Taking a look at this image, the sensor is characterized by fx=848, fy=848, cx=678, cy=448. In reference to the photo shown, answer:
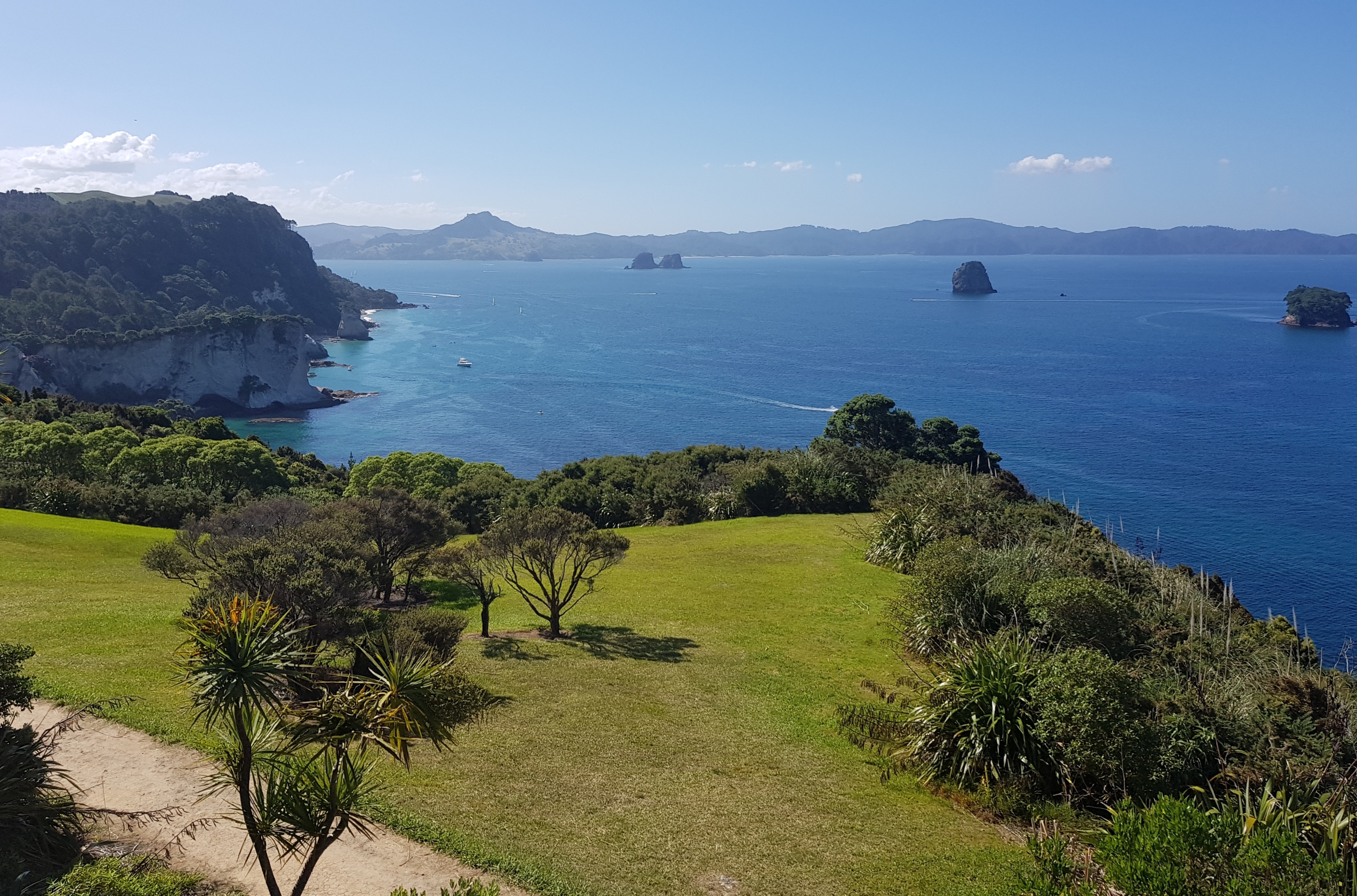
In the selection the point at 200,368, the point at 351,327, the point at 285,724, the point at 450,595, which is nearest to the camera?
the point at 285,724

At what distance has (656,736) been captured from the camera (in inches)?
630

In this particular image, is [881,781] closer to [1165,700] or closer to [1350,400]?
[1165,700]

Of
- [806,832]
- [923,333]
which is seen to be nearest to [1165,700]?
[806,832]

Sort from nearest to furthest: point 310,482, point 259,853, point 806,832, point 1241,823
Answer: point 259,853
point 1241,823
point 806,832
point 310,482

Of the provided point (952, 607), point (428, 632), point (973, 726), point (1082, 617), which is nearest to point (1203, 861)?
point (973, 726)

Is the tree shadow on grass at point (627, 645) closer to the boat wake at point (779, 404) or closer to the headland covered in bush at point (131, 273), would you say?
the boat wake at point (779, 404)

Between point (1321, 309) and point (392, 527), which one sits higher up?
point (1321, 309)

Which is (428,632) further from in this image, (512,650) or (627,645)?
(627,645)

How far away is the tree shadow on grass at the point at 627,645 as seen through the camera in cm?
2116

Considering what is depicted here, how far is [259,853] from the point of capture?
309 inches

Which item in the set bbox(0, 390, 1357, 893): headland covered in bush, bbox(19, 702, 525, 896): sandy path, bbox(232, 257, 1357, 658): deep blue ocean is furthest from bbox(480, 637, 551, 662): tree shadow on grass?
bbox(232, 257, 1357, 658): deep blue ocean

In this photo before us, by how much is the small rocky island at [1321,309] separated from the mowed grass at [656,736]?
16422 cm

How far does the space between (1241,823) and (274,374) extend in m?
134

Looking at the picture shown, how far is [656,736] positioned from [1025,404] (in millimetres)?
94578
